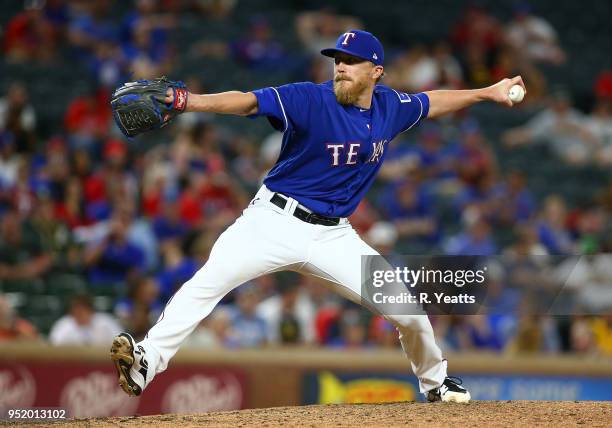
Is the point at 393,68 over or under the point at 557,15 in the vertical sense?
under

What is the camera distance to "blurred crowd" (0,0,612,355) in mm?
8562

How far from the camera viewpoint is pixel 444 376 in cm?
544

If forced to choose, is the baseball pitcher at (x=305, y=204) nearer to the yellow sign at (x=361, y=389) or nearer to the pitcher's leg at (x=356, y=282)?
the pitcher's leg at (x=356, y=282)

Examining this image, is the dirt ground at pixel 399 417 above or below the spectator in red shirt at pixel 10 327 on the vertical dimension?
below

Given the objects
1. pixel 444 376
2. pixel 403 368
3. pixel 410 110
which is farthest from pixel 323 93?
pixel 403 368

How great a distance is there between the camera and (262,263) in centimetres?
489

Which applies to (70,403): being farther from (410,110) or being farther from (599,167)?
(599,167)

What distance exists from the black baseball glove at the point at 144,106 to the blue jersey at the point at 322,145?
16.3 inches

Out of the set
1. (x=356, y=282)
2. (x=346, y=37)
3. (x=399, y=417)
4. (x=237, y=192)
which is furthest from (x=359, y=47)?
(x=237, y=192)

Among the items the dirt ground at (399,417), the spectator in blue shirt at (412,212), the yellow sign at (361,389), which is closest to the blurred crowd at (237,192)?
the spectator in blue shirt at (412,212)

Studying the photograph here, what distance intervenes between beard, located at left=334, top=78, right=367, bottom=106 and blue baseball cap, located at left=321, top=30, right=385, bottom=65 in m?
0.14

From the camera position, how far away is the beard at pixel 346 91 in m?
5.02

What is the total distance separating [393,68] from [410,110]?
6871 mm

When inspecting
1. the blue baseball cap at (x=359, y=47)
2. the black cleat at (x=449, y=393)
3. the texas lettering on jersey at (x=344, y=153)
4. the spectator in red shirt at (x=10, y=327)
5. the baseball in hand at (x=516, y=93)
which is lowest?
the black cleat at (x=449, y=393)
